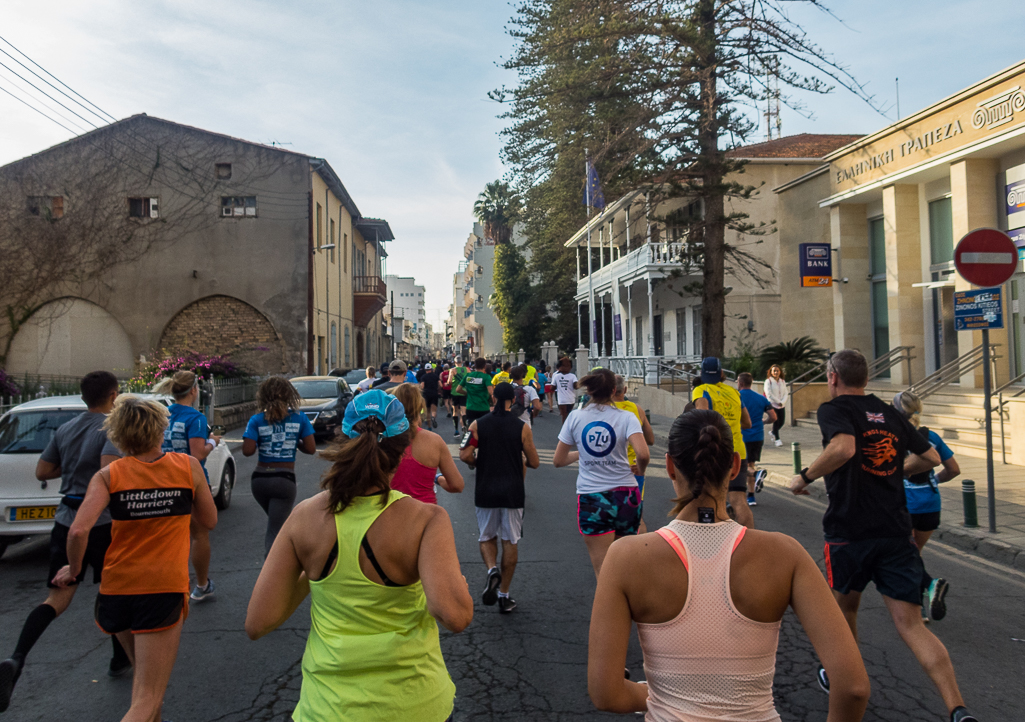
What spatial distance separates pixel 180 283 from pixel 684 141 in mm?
20417

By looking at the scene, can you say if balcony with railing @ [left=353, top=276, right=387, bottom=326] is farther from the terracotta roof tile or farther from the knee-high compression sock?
the knee-high compression sock

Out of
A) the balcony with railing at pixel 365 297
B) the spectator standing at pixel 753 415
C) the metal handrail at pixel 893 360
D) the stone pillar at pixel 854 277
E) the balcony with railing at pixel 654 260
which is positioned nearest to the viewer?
the spectator standing at pixel 753 415

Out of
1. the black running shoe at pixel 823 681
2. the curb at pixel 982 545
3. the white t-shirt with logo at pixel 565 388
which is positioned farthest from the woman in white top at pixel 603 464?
the white t-shirt with logo at pixel 565 388

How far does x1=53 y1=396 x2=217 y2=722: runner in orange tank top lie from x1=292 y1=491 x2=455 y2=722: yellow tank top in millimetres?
1621

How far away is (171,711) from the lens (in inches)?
160

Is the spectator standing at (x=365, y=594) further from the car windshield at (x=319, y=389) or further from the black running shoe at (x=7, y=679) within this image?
the car windshield at (x=319, y=389)

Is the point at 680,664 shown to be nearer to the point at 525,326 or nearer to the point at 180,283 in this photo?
the point at 180,283

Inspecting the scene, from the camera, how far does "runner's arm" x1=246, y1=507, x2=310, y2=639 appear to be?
86.3 inches

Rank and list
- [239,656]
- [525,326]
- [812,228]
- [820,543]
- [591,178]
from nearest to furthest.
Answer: [239,656]
[820,543]
[812,228]
[591,178]
[525,326]

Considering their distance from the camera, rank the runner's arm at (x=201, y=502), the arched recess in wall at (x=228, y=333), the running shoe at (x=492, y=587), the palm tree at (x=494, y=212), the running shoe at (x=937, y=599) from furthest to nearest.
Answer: the palm tree at (x=494, y=212), the arched recess in wall at (x=228, y=333), the running shoe at (x=492, y=587), the running shoe at (x=937, y=599), the runner's arm at (x=201, y=502)

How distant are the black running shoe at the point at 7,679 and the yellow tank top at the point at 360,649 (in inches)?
110

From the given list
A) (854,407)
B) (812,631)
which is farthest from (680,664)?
(854,407)

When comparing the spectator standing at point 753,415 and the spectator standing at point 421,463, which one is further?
the spectator standing at point 753,415

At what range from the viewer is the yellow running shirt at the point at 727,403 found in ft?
24.6
